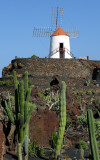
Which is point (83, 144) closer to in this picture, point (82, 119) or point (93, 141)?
point (82, 119)

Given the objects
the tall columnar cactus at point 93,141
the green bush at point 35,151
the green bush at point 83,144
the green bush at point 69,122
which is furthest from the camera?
the green bush at point 69,122

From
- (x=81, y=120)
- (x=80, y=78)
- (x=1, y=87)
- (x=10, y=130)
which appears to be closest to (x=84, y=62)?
(x=80, y=78)

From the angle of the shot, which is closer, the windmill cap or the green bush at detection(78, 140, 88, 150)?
the green bush at detection(78, 140, 88, 150)

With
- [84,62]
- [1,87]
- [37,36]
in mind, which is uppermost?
[37,36]

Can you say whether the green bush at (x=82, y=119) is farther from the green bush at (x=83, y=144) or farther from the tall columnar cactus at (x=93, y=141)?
the tall columnar cactus at (x=93, y=141)

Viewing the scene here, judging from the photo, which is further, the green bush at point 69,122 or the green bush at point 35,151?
the green bush at point 69,122

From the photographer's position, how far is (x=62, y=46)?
140 ft

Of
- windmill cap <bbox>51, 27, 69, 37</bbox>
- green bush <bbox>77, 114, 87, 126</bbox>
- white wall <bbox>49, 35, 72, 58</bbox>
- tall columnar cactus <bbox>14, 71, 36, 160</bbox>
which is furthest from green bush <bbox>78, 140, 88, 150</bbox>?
windmill cap <bbox>51, 27, 69, 37</bbox>

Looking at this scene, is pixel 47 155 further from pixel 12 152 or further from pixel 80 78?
pixel 80 78

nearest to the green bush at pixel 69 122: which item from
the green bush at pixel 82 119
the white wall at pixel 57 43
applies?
→ the green bush at pixel 82 119

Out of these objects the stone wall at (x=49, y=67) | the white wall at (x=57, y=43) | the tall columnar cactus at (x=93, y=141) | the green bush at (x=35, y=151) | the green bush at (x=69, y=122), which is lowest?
the green bush at (x=35, y=151)

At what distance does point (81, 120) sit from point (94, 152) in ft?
39.6

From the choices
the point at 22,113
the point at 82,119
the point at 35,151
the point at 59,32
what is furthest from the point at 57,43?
the point at 22,113

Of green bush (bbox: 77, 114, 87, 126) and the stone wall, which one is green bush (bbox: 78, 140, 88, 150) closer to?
green bush (bbox: 77, 114, 87, 126)
